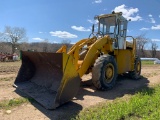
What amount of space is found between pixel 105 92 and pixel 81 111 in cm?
203

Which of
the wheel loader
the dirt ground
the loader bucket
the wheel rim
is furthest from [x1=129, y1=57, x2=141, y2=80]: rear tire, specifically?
the loader bucket

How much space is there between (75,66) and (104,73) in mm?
1013

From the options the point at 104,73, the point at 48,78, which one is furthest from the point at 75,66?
the point at 104,73

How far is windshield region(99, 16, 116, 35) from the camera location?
8398 millimetres

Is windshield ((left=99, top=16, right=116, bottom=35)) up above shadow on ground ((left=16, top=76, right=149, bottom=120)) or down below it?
above

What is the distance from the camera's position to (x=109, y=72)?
23.7 feet

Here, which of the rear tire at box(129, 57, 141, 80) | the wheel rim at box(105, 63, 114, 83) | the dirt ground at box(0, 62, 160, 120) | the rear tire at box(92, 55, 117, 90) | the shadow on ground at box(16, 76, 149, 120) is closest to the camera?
the dirt ground at box(0, 62, 160, 120)

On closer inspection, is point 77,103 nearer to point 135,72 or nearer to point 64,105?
point 64,105

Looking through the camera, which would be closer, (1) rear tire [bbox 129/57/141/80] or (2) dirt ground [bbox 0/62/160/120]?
(2) dirt ground [bbox 0/62/160/120]

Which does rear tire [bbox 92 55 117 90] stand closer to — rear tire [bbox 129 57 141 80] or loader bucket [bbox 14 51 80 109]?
loader bucket [bbox 14 51 80 109]

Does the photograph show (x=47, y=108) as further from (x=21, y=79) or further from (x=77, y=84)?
(x=21, y=79)

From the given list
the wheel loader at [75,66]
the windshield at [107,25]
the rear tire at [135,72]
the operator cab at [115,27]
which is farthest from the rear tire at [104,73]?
the rear tire at [135,72]

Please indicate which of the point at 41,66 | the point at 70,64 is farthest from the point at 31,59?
the point at 70,64

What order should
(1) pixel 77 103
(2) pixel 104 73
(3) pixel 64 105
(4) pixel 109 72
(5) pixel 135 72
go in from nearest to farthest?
(3) pixel 64 105
(1) pixel 77 103
(2) pixel 104 73
(4) pixel 109 72
(5) pixel 135 72
